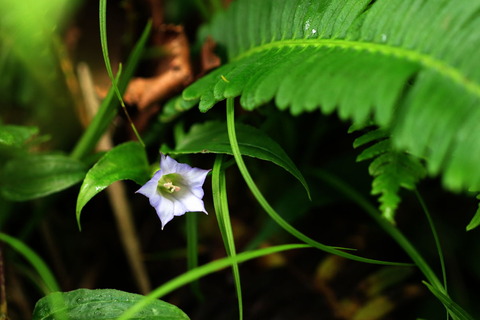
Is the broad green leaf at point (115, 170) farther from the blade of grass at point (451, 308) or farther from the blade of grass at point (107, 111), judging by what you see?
the blade of grass at point (451, 308)

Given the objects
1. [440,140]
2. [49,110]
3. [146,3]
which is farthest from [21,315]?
[440,140]

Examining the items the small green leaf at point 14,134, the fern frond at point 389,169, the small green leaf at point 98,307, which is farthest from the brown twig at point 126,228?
the fern frond at point 389,169

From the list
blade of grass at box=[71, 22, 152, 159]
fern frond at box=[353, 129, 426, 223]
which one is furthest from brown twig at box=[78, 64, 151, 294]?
fern frond at box=[353, 129, 426, 223]

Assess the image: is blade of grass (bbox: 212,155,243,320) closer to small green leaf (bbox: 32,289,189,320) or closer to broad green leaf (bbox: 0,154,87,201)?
small green leaf (bbox: 32,289,189,320)

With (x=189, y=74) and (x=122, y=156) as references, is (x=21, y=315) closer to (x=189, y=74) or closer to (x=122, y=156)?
(x=122, y=156)

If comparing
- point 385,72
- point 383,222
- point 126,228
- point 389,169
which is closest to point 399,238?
point 383,222
